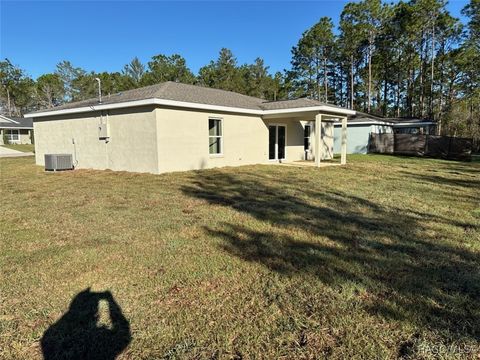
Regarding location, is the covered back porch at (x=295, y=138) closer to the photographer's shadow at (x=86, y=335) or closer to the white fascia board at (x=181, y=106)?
the white fascia board at (x=181, y=106)

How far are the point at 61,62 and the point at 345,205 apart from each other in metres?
63.7

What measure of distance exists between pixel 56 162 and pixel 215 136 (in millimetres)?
6643

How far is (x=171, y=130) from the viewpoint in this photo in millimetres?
11289

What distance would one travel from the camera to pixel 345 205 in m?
6.59

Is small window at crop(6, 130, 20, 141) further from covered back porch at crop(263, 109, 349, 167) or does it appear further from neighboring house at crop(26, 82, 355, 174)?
covered back porch at crop(263, 109, 349, 167)

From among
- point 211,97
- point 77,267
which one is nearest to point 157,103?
point 211,97

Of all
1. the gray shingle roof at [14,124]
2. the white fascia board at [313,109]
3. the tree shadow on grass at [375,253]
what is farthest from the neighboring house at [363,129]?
the gray shingle roof at [14,124]

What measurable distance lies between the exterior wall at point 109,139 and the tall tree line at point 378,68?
86.4 feet

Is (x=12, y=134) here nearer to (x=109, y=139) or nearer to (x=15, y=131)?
(x=15, y=131)

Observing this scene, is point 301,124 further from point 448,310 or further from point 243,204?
point 448,310

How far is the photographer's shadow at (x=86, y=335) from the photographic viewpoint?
223cm

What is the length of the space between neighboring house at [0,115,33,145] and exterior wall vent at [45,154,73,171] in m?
33.2

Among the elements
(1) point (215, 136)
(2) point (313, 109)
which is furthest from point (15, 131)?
(2) point (313, 109)

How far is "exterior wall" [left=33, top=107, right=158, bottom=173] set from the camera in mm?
11164
